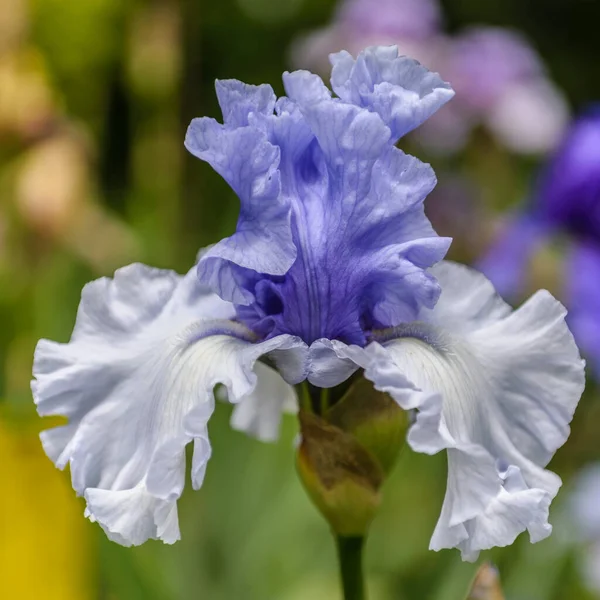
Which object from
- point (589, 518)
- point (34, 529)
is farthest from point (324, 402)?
point (589, 518)

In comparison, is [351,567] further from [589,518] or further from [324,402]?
[589,518]

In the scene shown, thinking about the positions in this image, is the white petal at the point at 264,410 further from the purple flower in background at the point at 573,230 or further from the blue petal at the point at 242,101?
the purple flower in background at the point at 573,230

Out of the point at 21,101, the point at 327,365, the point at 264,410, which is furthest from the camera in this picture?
the point at 21,101

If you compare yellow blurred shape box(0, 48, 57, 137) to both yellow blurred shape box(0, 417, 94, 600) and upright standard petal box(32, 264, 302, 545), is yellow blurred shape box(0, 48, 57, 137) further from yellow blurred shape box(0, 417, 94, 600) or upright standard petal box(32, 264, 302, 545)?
upright standard petal box(32, 264, 302, 545)

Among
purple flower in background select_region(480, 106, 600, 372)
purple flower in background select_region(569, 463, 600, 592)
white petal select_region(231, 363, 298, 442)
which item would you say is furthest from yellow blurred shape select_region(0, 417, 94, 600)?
purple flower in background select_region(480, 106, 600, 372)

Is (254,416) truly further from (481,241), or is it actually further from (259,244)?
(481,241)

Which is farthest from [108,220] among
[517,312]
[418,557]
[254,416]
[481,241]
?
[517,312]
